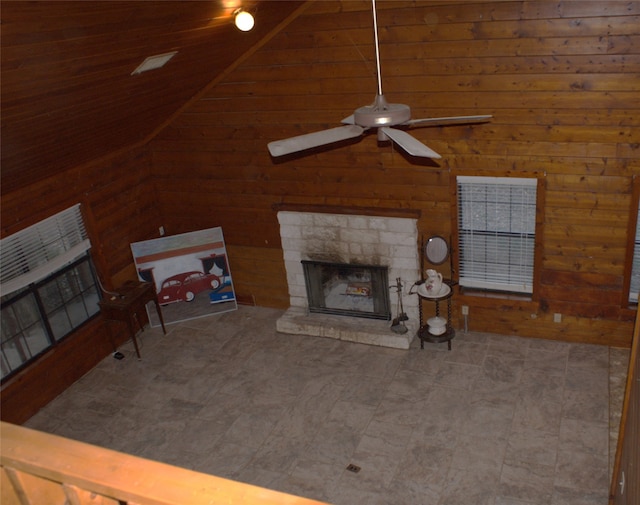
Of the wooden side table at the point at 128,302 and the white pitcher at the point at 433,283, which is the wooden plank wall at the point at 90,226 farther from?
the white pitcher at the point at 433,283

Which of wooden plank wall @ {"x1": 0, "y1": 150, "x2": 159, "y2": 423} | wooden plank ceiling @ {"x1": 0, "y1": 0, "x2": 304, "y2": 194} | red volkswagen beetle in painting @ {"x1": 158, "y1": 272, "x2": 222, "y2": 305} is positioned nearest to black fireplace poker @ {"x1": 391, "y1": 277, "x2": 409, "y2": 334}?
red volkswagen beetle in painting @ {"x1": 158, "y1": 272, "x2": 222, "y2": 305}

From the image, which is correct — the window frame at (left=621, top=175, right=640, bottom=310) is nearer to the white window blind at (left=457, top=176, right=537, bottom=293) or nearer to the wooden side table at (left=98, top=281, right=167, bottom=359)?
the white window blind at (left=457, top=176, right=537, bottom=293)

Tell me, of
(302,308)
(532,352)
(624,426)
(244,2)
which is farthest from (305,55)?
(624,426)

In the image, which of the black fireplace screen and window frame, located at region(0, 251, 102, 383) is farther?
the black fireplace screen

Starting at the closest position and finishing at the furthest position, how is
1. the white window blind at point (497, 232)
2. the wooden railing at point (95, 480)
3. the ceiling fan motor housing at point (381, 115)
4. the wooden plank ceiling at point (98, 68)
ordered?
the wooden railing at point (95, 480) → the wooden plank ceiling at point (98, 68) → the ceiling fan motor housing at point (381, 115) → the white window blind at point (497, 232)

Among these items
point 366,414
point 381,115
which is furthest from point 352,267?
point 381,115

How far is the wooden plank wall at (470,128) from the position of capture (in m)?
5.54

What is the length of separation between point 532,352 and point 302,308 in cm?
275

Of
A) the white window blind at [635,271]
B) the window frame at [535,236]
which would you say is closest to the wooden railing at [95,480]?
the window frame at [535,236]

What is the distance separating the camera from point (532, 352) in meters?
6.70

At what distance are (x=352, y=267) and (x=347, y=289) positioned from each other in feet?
1.08

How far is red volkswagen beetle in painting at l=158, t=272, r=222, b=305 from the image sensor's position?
25.8ft

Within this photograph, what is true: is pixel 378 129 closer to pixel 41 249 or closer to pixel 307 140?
pixel 307 140

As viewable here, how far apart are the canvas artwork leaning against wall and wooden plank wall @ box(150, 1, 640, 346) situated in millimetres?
635
